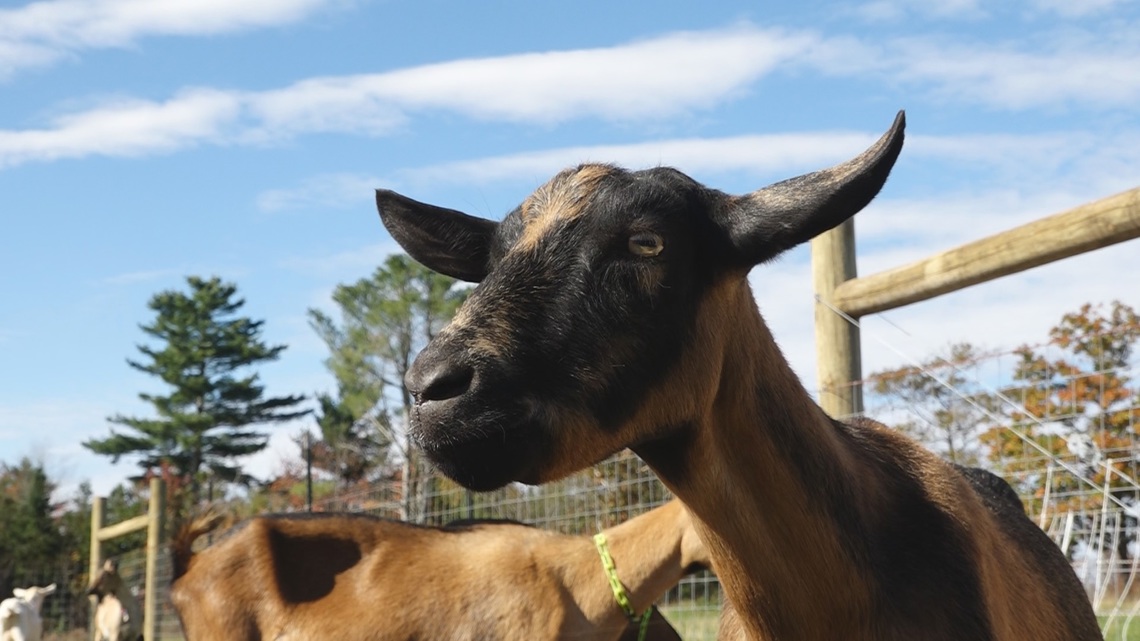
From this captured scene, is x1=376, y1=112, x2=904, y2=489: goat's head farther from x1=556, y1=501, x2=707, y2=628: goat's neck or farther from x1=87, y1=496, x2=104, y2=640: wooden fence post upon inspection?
x1=87, y1=496, x2=104, y2=640: wooden fence post

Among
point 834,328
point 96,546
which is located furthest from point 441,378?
point 96,546

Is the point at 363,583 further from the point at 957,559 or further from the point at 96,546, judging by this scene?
the point at 96,546

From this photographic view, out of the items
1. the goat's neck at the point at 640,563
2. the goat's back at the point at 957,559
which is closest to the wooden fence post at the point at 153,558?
the goat's neck at the point at 640,563

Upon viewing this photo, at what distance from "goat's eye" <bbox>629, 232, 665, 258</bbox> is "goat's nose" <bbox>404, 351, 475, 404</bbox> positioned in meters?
0.52

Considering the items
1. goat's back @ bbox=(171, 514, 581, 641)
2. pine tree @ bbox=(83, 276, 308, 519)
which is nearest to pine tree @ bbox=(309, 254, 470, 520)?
pine tree @ bbox=(83, 276, 308, 519)

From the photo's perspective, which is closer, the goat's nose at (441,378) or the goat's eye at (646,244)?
the goat's nose at (441,378)

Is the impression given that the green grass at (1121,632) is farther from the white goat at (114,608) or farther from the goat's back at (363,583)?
the white goat at (114,608)

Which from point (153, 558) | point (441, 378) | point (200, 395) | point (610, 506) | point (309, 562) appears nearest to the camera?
point (441, 378)

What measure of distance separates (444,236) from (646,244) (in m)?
0.84

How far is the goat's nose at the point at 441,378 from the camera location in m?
2.66

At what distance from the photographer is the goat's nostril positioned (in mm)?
2662

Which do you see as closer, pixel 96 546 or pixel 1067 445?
pixel 1067 445

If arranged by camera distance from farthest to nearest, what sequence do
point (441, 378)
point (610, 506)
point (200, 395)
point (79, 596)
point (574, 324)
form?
point (200, 395) < point (79, 596) < point (610, 506) < point (574, 324) < point (441, 378)

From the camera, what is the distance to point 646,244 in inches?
116
